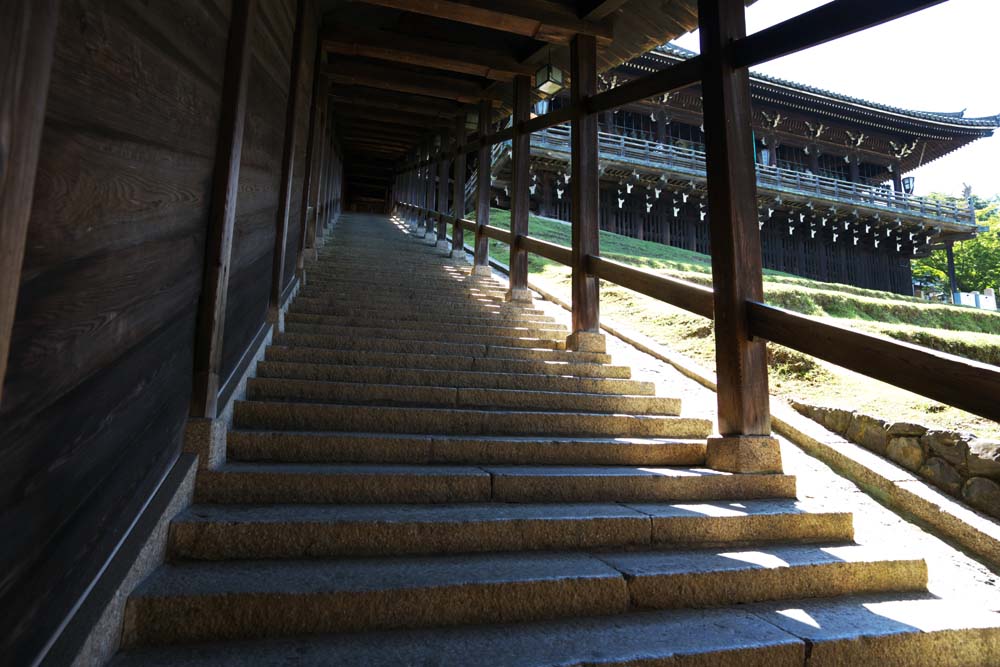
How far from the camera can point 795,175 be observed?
18516mm

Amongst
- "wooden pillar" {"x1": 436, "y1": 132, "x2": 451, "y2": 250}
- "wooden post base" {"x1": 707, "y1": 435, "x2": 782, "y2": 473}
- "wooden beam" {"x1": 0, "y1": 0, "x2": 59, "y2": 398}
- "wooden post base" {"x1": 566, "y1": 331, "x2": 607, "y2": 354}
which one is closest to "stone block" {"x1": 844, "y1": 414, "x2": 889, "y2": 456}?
A: "wooden post base" {"x1": 707, "y1": 435, "x2": 782, "y2": 473}

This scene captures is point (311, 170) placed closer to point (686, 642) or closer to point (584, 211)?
point (584, 211)

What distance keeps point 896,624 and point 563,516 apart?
1.39 m

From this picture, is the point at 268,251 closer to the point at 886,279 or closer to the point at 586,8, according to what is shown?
the point at 586,8

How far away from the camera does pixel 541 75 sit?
6055 mm

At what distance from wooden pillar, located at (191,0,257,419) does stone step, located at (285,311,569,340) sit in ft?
7.28

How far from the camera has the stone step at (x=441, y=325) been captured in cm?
475

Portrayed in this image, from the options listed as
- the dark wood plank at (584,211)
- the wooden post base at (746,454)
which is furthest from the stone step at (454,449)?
the dark wood plank at (584,211)

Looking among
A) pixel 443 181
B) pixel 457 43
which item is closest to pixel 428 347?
pixel 457 43

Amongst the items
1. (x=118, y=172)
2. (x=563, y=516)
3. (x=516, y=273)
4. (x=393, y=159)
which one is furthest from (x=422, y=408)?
(x=393, y=159)

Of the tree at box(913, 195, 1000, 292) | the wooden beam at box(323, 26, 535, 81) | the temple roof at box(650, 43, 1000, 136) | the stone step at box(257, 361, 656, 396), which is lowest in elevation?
the stone step at box(257, 361, 656, 396)

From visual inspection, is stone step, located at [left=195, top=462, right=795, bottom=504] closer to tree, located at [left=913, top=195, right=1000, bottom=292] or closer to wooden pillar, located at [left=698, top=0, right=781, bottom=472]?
wooden pillar, located at [left=698, top=0, right=781, bottom=472]

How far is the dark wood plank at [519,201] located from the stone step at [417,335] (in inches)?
64.6

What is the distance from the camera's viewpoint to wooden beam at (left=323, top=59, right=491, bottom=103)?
7.95 m
